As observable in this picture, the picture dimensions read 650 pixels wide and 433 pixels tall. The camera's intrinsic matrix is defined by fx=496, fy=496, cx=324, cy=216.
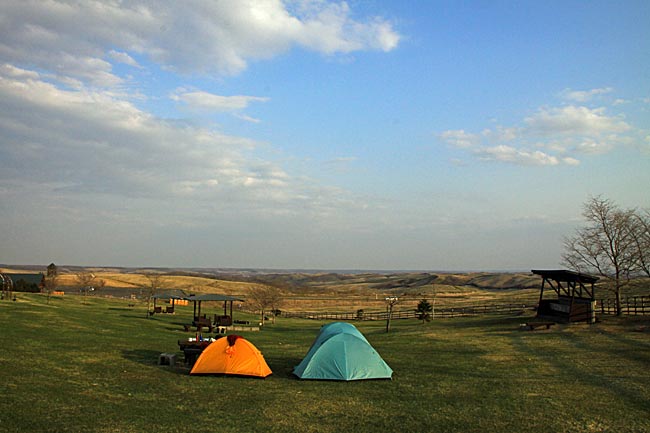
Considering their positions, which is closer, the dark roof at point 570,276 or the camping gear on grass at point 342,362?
the camping gear on grass at point 342,362

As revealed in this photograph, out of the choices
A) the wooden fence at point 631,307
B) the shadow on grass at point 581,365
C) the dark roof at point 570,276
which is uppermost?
the dark roof at point 570,276

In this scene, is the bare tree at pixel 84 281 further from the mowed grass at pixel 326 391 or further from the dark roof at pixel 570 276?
the dark roof at pixel 570 276

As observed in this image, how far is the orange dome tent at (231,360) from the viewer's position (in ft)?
55.2

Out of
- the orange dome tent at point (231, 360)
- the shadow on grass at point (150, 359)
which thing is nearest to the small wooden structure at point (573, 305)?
the orange dome tent at point (231, 360)

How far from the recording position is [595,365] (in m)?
19.3

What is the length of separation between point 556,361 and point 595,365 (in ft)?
5.26

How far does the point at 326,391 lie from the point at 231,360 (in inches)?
149

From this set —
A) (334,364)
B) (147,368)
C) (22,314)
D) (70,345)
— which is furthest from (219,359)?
(22,314)

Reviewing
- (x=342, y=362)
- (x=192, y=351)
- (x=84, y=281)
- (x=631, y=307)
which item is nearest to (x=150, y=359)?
(x=192, y=351)

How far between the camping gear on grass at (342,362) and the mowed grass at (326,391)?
429 millimetres

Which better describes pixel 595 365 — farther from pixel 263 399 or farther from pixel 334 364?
pixel 263 399

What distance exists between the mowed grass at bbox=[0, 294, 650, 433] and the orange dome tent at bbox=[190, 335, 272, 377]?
36 cm

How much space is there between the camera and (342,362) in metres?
16.7

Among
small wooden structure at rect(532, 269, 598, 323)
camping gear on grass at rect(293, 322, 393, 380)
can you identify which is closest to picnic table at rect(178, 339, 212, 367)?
camping gear on grass at rect(293, 322, 393, 380)
